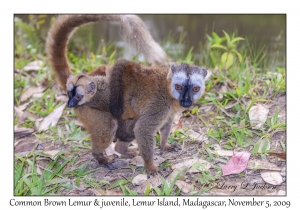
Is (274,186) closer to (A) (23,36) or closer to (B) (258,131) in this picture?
(B) (258,131)

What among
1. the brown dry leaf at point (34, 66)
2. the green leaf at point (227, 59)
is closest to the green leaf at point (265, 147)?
the green leaf at point (227, 59)

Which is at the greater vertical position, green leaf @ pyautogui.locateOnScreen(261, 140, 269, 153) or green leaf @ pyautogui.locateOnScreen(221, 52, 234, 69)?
green leaf @ pyautogui.locateOnScreen(221, 52, 234, 69)

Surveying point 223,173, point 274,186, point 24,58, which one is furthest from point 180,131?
point 24,58

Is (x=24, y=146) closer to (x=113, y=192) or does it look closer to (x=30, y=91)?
(x=30, y=91)

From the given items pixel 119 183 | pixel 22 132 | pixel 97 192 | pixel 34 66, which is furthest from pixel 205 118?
pixel 34 66

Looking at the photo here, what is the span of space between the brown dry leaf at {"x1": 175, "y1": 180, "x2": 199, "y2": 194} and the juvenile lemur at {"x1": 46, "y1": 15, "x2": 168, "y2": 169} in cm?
101

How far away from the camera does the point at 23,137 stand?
608 cm

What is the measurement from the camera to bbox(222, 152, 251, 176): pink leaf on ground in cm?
482

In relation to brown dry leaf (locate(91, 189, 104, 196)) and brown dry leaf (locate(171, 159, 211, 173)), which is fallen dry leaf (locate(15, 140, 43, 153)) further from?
brown dry leaf (locate(171, 159, 211, 173))

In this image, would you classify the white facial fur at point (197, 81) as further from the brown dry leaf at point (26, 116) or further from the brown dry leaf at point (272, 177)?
the brown dry leaf at point (26, 116)

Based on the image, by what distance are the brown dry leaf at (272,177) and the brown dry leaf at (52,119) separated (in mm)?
3313

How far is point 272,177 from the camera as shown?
184 inches

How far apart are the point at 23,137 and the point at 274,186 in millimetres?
3752

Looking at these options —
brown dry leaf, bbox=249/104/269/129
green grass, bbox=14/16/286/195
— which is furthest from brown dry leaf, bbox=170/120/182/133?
brown dry leaf, bbox=249/104/269/129
